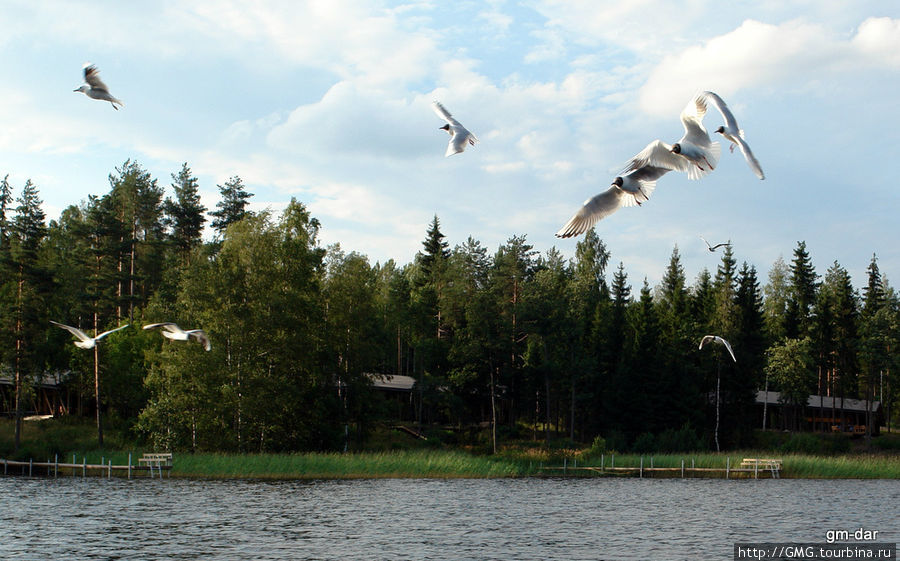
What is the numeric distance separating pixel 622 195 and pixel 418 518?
17.7m

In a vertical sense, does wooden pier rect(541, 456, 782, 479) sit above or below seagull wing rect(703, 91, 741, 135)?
below

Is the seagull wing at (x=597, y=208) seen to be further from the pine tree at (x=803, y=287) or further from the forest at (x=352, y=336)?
the pine tree at (x=803, y=287)

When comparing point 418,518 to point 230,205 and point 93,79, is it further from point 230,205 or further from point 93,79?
point 230,205

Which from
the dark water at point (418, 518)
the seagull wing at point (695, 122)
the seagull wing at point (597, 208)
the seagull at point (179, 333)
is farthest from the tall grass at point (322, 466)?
the seagull wing at point (695, 122)

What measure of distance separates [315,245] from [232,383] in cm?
1637

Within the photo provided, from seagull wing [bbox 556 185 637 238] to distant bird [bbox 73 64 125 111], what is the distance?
1098 centimetres

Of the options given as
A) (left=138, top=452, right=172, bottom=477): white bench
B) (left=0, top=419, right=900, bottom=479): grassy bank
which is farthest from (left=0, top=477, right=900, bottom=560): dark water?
(left=138, top=452, right=172, bottom=477): white bench

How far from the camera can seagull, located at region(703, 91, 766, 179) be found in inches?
453

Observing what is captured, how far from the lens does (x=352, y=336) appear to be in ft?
187

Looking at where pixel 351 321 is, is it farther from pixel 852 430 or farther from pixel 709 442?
pixel 852 430

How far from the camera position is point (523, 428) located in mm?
74438

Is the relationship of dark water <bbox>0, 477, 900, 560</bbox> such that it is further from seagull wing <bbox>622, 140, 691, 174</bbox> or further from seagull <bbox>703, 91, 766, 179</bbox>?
seagull <bbox>703, 91, 766, 179</bbox>

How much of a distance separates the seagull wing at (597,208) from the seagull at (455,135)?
3.79 meters

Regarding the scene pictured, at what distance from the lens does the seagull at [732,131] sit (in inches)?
453
